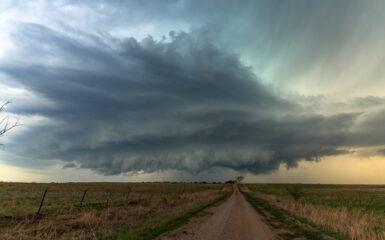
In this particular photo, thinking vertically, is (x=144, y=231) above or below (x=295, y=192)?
below

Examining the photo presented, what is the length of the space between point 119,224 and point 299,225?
15249 millimetres

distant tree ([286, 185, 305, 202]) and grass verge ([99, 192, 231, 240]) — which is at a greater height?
distant tree ([286, 185, 305, 202])

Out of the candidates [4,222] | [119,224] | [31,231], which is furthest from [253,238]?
[4,222]

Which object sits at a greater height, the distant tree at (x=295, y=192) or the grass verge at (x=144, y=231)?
the distant tree at (x=295, y=192)

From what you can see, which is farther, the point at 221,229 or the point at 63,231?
the point at 221,229

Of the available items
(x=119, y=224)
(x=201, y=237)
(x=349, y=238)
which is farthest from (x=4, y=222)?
(x=349, y=238)

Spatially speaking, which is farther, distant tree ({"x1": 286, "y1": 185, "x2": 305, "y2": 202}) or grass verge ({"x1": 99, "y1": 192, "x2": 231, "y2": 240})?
distant tree ({"x1": 286, "y1": 185, "x2": 305, "y2": 202})

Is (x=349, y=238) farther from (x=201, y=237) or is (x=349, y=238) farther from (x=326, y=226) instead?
(x=201, y=237)

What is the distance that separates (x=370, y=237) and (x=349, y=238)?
1.23 m

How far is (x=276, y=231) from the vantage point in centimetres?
1691

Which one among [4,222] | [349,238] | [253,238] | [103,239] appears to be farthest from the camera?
[4,222]

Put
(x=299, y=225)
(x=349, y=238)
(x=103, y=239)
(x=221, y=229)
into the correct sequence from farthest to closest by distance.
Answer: (x=299, y=225)
(x=221, y=229)
(x=349, y=238)
(x=103, y=239)

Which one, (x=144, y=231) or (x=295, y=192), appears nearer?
(x=144, y=231)

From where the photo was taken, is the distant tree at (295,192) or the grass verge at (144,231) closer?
the grass verge at (144,231)
